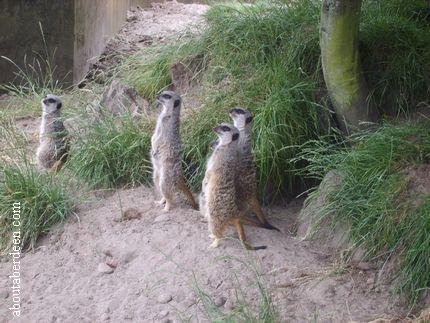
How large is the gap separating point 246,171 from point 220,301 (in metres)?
0.98

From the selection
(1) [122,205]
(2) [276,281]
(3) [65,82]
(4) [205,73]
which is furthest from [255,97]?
(3) [65,82]

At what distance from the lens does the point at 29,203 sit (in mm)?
4680

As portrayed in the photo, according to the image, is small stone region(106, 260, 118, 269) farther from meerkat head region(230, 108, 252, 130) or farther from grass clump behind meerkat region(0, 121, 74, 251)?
meerkat head region(230, 108, 252, 130)

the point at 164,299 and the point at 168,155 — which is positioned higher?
the point at 168,155

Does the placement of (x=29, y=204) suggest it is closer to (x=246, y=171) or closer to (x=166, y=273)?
(x=166, y=273)

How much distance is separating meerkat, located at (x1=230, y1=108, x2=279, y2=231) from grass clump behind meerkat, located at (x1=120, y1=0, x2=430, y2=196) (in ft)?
0.68

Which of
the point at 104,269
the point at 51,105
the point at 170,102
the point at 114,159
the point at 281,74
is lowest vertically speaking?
the point at 104,269

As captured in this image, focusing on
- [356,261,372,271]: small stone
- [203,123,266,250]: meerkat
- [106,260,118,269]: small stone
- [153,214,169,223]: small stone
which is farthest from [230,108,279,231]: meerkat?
[106,260,118,269]: small stone

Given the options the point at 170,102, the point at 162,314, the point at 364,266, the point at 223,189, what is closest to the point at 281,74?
the point at 170,102

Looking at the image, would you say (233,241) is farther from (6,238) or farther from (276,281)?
(6,238)

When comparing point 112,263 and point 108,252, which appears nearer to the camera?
point 112,263

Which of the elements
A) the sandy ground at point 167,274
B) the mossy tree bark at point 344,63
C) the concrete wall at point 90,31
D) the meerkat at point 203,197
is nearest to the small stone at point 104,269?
the sandy ground at point 167,274

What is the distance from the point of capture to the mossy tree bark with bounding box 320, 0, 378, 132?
445cm

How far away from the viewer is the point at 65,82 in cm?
730
